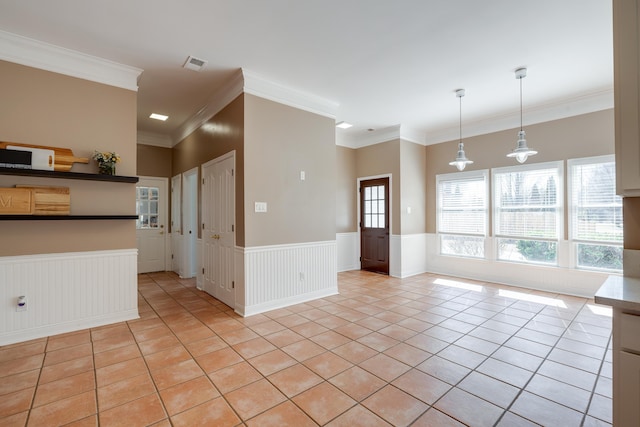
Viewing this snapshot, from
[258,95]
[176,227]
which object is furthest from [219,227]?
[176,227]

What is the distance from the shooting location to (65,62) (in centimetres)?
321

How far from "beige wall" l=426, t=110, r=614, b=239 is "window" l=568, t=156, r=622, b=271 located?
7.0 inches

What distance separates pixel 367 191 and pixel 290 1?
15.1 ft

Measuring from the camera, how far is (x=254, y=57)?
338cm

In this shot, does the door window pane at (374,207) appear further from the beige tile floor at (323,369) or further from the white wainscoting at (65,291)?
the white wainscoting at (65,291)

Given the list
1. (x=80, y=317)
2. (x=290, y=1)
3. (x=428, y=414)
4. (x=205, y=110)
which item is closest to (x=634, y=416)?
(x=428, y=414)

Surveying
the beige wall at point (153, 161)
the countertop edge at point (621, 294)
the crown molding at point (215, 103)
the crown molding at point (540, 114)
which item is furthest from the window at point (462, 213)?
the beige wall at point (153, 161)

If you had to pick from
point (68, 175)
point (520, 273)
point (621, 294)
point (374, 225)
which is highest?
point (68, 175)

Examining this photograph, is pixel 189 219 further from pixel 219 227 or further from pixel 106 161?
pixel 106 161

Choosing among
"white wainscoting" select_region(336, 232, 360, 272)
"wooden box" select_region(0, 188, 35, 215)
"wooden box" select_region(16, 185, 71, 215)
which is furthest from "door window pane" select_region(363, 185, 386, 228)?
"wooden box" select_region(0, 188, 35, 215)

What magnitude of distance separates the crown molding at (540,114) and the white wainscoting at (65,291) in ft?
19.7

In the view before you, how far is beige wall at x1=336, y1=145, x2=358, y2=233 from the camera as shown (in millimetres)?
6551

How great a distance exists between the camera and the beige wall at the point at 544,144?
438cm

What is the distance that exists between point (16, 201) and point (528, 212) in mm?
6964
